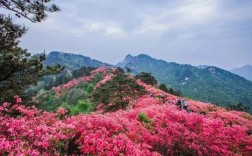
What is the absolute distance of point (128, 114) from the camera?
740 inches

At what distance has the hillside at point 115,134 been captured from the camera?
9094 millimetres

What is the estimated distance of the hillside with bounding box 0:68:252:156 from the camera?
29.8 feet

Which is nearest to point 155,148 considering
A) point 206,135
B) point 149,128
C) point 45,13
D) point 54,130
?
point 149,128

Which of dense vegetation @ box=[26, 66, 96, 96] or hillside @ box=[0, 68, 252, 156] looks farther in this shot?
dense vegetation @ box=[26, 66, 96, 96]

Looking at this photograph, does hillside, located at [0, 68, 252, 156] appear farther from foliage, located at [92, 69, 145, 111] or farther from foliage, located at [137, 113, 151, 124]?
foliage, located at [92, 69, 145, 111]

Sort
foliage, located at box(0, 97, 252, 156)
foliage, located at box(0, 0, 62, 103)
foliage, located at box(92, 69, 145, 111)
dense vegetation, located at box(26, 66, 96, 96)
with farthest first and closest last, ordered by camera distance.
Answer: dense vegetation, located at box(26, 66, 96, 96)
foliage, located at box(92, 69, 145, 111)
foliage, located at box(0, 0, 62, 103)
foliage, located at box(0, 97, 252, 156)

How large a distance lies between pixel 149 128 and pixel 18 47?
31.7 feet

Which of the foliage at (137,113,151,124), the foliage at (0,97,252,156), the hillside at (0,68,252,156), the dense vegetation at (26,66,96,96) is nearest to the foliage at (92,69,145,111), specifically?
the foliage at (0,97,252,156)

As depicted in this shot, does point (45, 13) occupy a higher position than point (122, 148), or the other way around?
point (45, 13)

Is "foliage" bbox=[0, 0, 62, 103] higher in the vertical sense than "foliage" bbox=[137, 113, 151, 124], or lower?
higher

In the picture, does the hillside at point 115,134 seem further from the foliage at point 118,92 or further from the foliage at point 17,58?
the foliage at point 118,92

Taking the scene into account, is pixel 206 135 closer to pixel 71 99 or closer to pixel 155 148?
pixel 155 148

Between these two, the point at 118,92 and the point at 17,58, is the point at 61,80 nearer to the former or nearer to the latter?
the point at 118,92

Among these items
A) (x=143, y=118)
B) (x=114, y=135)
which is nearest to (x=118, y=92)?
(x=143, y=118)
